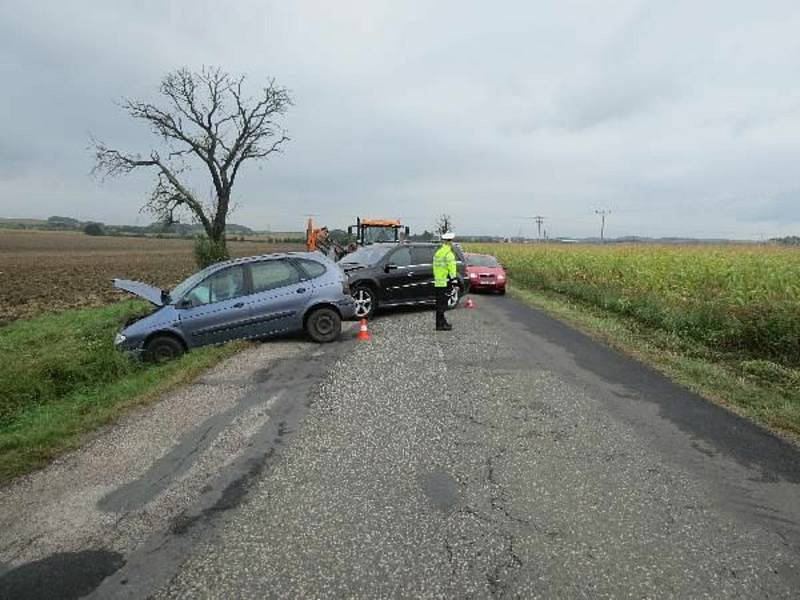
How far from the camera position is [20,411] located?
23.1 ft

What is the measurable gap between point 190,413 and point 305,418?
1.33 meters

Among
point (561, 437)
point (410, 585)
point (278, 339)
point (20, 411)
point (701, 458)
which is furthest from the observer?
point (278, 339)

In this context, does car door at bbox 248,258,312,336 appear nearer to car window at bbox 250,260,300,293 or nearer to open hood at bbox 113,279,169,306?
car window at bbox 250,260,300,293

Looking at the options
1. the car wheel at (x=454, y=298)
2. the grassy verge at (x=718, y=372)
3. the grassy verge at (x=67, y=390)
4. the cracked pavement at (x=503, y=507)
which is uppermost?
the car wheel at (x=454, y=298)

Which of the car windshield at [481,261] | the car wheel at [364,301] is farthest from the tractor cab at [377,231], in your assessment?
the car wheel at [364,301]

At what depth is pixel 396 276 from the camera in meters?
13.8

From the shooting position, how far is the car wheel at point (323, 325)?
34.1 feet

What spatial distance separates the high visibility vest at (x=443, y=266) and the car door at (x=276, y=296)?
9.23 ft

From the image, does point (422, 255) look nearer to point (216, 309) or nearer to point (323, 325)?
point (323, 325)

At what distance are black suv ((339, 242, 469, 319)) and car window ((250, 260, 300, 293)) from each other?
285cm

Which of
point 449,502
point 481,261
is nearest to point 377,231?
point 481,261

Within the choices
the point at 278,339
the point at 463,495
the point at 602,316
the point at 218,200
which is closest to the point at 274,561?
the point at 463,495

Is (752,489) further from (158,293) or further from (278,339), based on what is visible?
(158,293)

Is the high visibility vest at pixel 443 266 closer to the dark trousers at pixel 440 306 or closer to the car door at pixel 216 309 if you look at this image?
the dark trousers at pixel 440 306
